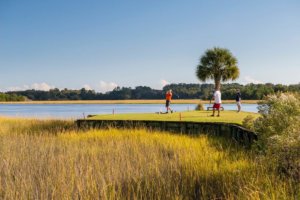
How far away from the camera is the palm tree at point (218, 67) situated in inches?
1663

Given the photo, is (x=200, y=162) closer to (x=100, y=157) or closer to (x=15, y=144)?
(x=100, y=157)

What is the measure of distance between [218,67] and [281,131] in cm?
3196

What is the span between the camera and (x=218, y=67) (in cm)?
4216

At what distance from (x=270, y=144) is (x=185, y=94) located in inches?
4793

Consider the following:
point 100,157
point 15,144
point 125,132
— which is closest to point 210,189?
point 100,157

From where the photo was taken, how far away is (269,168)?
369 inches

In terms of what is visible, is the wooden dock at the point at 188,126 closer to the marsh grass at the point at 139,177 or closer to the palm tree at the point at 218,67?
the marsh grass at the point at 139,177

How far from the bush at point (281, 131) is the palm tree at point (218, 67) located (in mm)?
30676

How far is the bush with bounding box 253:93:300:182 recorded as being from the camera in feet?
29.1

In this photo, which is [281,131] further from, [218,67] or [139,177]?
[218,67]

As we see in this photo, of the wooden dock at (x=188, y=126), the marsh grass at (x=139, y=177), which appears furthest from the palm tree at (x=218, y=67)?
the marsh grass at (x=139, y=177)

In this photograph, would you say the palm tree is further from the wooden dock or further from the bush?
the bush

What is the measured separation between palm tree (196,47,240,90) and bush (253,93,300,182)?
3068cm

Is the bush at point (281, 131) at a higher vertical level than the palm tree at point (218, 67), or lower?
lower
